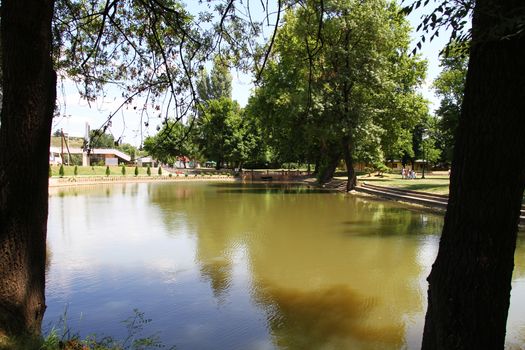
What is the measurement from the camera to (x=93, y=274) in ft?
30.1

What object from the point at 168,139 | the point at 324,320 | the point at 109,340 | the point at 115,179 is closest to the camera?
the point at 109,340

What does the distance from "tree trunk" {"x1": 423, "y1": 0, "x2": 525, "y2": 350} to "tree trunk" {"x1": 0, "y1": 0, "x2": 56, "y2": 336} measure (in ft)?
11.2

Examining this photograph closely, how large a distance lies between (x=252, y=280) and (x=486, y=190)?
6.43m

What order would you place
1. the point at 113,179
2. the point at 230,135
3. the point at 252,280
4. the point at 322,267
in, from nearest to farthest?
the point at 252,280 → the point at 322,267 → the point at 113,179 → the point at 230,135

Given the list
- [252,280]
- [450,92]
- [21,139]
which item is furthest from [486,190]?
[450,92]

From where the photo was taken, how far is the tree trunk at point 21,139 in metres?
3.67

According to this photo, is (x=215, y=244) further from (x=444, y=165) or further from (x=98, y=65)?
(x=444, y=165)

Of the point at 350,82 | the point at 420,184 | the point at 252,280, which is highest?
the point at 350,82

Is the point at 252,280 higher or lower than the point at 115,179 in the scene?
lower

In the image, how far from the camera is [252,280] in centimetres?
873

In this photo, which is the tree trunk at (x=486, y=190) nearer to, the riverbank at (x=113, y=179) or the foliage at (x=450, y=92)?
the foliage at (x=450, y=92)

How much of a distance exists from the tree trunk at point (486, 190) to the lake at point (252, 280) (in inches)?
116

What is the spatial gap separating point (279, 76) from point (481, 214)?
1207 inches

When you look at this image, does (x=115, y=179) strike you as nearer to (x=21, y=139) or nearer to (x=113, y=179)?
(x=113, y=179)
